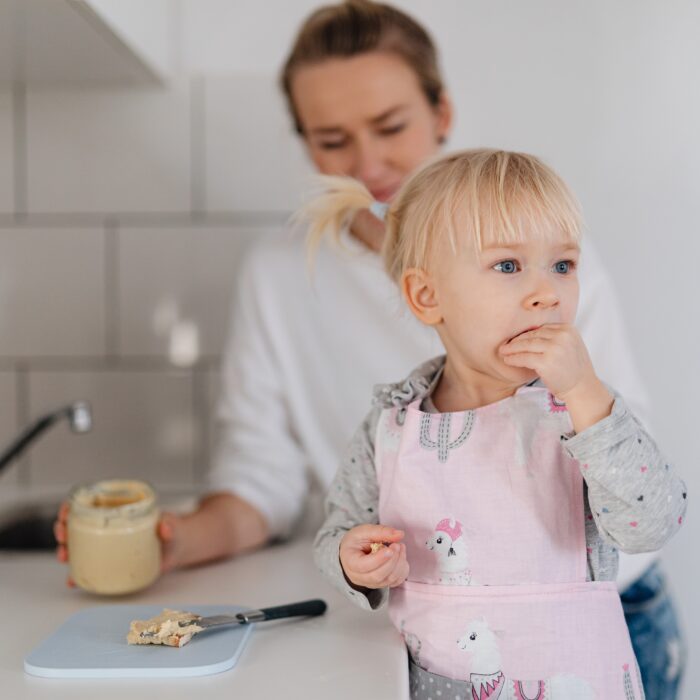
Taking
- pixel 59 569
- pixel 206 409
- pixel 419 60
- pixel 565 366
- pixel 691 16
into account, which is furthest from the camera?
pixel 206 409

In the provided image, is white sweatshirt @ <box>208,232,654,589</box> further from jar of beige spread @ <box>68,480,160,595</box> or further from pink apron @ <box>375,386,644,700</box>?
pink apron @ <box>375,386,644,700</box>

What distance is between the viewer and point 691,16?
1.53 m

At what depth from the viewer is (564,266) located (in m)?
0.82

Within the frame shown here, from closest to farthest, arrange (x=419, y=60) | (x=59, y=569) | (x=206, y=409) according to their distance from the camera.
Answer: (x=59, y=569) → (x=419, y=60) → (x=206, y=409)

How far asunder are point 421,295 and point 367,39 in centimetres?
56

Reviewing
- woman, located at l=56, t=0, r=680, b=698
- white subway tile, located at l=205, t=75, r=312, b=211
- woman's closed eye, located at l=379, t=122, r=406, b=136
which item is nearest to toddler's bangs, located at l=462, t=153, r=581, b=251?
woman, located at l=56, t=0, r=680, b=698

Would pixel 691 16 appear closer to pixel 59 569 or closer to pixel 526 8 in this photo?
pixel 526 8

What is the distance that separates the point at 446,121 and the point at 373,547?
0.78 metres

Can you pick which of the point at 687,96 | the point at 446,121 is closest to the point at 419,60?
the point at 446,121

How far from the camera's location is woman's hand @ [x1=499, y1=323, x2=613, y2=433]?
2.42 ft

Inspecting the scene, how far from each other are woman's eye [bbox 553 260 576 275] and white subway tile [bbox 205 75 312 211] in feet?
2.76

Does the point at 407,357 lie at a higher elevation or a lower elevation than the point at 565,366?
lower

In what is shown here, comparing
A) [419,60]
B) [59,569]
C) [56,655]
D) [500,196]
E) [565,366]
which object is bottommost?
[59,569]

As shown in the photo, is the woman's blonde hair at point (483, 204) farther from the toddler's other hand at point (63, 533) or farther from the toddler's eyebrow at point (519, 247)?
the toddler's other hand at point (63, 533)
